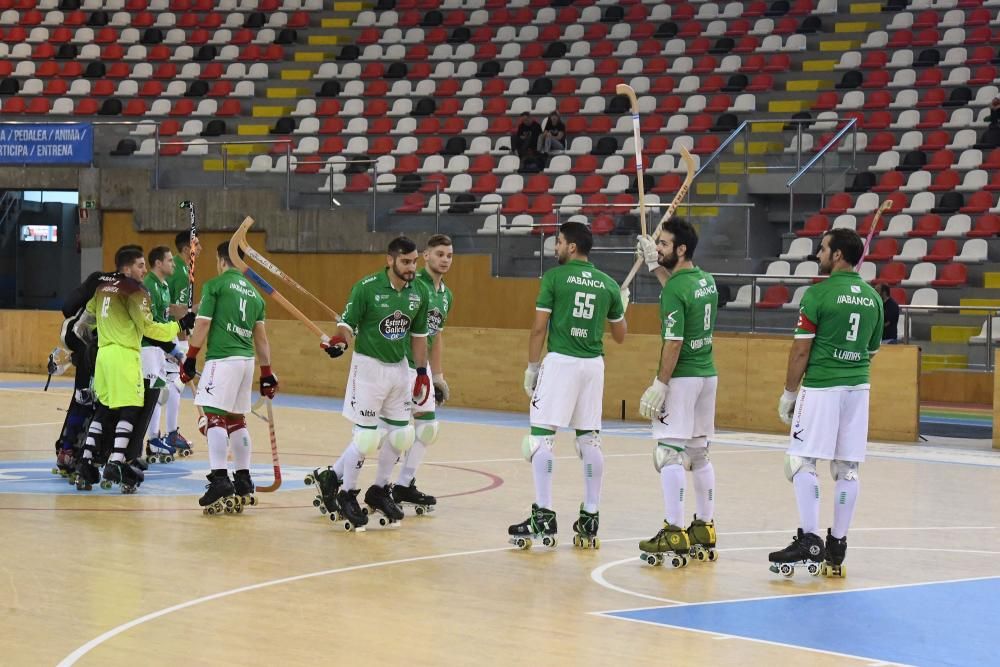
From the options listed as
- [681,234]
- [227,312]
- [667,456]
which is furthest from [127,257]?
[667,456]

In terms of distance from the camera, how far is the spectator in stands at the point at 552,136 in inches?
1077

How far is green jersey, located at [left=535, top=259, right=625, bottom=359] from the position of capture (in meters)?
10.0

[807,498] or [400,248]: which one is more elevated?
[400,248]

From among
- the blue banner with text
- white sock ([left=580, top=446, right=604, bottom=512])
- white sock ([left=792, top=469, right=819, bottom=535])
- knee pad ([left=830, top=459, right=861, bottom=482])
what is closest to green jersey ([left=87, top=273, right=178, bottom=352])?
white sock ([left=580, top=446, right=604, bottom=512])

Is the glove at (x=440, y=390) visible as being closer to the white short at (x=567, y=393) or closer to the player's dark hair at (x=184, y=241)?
the white short at (x=567, y=393)

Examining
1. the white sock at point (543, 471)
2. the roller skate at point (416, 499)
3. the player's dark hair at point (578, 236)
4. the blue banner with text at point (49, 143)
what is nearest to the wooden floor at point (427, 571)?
the roller skate at point (416, 499)

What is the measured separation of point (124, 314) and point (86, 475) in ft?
4.76

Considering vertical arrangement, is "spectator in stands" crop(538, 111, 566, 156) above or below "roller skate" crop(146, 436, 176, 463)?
above

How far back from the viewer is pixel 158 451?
14836 millimetres

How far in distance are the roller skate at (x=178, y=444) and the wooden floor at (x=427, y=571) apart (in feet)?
0.78

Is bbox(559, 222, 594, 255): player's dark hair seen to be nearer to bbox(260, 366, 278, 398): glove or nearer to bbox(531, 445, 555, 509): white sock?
bbox(531, 445, 555, 509): white sock

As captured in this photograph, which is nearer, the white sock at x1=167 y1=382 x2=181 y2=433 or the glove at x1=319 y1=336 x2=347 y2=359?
the glove at x1=319 y1=336 x2=347 y2=359

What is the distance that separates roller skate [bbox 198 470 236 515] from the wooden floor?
165mm

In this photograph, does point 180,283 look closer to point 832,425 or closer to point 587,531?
point 587,531
